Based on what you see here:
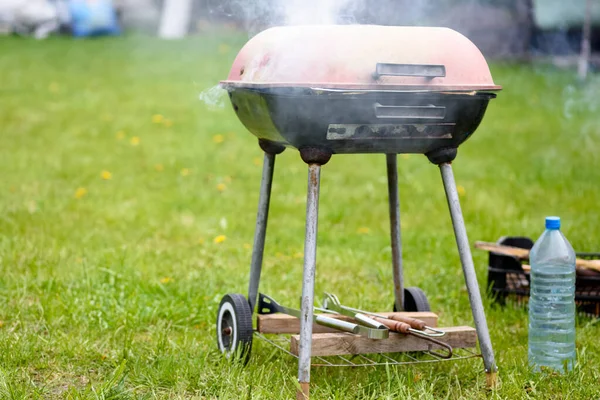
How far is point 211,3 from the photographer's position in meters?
3.75

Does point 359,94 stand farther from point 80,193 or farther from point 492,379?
point 80,193

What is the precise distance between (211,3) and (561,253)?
1978mm

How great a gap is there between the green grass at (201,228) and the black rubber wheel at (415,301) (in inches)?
12.9

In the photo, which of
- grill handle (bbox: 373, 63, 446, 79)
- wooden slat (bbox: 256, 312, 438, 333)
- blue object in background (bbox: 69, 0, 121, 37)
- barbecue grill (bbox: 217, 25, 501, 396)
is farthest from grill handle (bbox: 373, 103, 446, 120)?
blue object in background (bbox: 69, 0, 121, 37)

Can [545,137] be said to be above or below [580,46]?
below

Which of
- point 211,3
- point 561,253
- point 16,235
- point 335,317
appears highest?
point 211,3

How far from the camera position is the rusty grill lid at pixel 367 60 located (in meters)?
2.69

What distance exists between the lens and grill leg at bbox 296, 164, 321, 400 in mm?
2783

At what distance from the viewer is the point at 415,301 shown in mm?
3586

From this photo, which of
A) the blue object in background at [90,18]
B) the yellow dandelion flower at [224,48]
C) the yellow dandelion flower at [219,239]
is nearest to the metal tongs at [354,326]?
the yellow dandelion flower at [219,239]

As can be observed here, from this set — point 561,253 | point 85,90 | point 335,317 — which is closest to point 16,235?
point 335,317

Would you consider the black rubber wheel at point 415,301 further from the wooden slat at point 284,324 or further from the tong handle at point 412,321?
the tong handle at point 412,321

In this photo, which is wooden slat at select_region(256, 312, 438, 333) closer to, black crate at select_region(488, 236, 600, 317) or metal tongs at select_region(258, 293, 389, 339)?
metal tongs at select_region(258, 293, 389, 339)

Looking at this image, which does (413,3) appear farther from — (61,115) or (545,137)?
(61,115)
